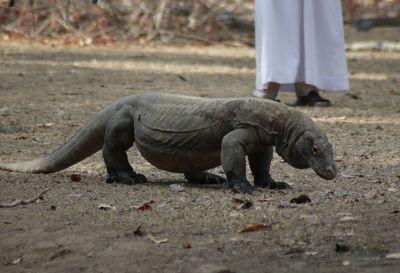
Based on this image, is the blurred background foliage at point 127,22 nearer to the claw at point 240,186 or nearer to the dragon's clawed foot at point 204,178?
the dragon's clawed foot at point 204,178

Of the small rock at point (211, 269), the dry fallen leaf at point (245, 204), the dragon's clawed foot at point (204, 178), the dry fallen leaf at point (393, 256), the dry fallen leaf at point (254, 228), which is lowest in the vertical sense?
the dragon's clawed foot at point (204, 178)

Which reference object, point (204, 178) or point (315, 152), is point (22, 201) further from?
point (315, 152)

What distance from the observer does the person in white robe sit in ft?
33.3

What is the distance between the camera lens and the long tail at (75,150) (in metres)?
6.41

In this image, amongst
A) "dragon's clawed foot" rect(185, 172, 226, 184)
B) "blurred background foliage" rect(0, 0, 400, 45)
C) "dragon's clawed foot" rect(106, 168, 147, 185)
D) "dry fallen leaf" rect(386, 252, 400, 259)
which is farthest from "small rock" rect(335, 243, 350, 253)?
"blurred background foliage" rect(0, 0, 400, 45)

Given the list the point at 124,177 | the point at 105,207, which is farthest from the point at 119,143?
the point at 105,207

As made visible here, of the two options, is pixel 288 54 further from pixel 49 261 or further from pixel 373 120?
pixel 49 261

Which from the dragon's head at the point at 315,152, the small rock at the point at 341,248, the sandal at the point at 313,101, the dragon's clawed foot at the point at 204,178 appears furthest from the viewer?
the sandal at the point at 313,101

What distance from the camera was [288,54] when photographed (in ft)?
33.6

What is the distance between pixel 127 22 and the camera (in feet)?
61.3

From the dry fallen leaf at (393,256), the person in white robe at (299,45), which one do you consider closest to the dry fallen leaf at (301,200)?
the dry fallen leaf at (393,256)

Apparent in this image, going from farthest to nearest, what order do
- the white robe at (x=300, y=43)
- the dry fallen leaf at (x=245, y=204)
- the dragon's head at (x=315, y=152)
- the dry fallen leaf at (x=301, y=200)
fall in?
the white robe at (x=300, y=43)
the dragon's head at (x=315, y=152)
the dry fallen leaf at (x=301, y=200)
the dry fallen leaf at (x=245, y=204)

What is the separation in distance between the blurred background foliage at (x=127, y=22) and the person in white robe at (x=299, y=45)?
7911mm

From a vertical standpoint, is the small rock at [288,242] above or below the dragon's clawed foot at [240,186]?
above
